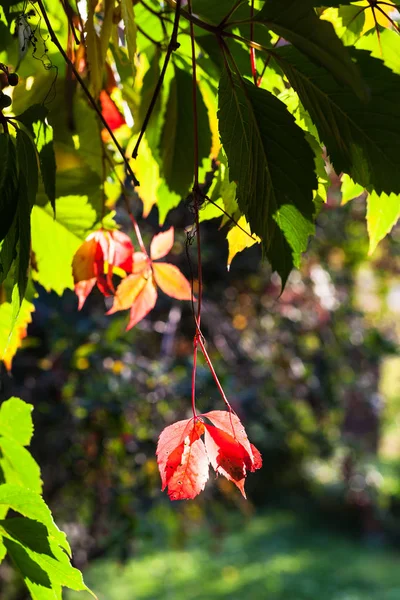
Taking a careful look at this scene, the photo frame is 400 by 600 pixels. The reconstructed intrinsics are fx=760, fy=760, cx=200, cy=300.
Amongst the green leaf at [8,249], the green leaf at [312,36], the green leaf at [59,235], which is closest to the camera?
the green leaf at [312,36]

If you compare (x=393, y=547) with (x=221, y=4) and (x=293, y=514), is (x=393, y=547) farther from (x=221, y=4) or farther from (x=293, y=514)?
(x=221, y=4)

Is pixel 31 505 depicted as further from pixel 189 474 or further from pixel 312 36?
pixel 312 36

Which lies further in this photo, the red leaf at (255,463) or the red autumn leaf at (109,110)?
the red autumn leaf at (109,110)

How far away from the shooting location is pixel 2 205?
1.49 ft

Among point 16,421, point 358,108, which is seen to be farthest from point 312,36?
point 16,421

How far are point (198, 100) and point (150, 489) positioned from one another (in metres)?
2.18

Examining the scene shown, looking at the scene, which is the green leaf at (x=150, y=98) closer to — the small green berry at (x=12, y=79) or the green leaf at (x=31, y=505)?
the small green berry at (x=12, y=79)

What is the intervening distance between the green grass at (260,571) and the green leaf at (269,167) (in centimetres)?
523

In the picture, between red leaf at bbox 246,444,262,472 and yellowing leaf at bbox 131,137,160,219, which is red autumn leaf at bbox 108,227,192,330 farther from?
red leaf at bbox 246,444,262,472

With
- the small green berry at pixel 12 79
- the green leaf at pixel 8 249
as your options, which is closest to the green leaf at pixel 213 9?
the small green berry at pixel 12 79

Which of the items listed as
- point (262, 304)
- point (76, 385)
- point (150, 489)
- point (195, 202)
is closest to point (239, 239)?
point (195, 202)

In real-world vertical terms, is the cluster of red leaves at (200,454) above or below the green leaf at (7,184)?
below

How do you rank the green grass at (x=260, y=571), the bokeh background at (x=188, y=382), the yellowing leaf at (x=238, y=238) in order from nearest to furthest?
Answer: the yellowing leaf at (x=238, y=238) → the bokeh background at (x=188, y=382) → the green grass at (x=260, y=571)

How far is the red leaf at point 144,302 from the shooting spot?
714 mm
